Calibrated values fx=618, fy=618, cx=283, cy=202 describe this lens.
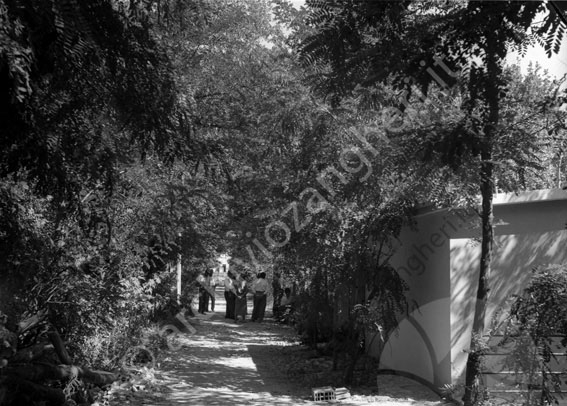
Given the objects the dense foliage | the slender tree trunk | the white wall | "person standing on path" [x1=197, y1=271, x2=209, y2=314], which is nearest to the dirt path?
the white wall

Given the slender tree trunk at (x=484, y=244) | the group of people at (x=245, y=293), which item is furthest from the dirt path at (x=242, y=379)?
the group of people at (x=245, y=293)

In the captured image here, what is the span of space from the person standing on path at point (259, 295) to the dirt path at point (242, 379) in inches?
147

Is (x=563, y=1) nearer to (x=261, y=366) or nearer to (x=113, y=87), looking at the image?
(x=113, y=87)

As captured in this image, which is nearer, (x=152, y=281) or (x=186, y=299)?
(x=152, y=281)

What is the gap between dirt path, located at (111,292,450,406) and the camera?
345 inches

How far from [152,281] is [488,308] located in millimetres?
5138

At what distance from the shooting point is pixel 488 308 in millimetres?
8320

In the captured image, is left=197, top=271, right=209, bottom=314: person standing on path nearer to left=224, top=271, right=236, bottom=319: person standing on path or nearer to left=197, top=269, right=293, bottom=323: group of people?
left=197, top=269, right=293, bottom=323: group of people

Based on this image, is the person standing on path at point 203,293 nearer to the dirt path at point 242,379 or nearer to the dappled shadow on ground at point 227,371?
the dappled shadow on ground at point 227,371

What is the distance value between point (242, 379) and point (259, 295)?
434 inches

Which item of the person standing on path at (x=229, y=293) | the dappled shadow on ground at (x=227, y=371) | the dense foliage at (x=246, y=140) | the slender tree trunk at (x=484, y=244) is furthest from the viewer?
the person standing on path at (x=229, y=293)

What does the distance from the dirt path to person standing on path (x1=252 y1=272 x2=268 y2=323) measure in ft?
12.3

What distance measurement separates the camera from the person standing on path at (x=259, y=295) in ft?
70.8

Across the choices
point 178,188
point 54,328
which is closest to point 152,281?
point 178,188
